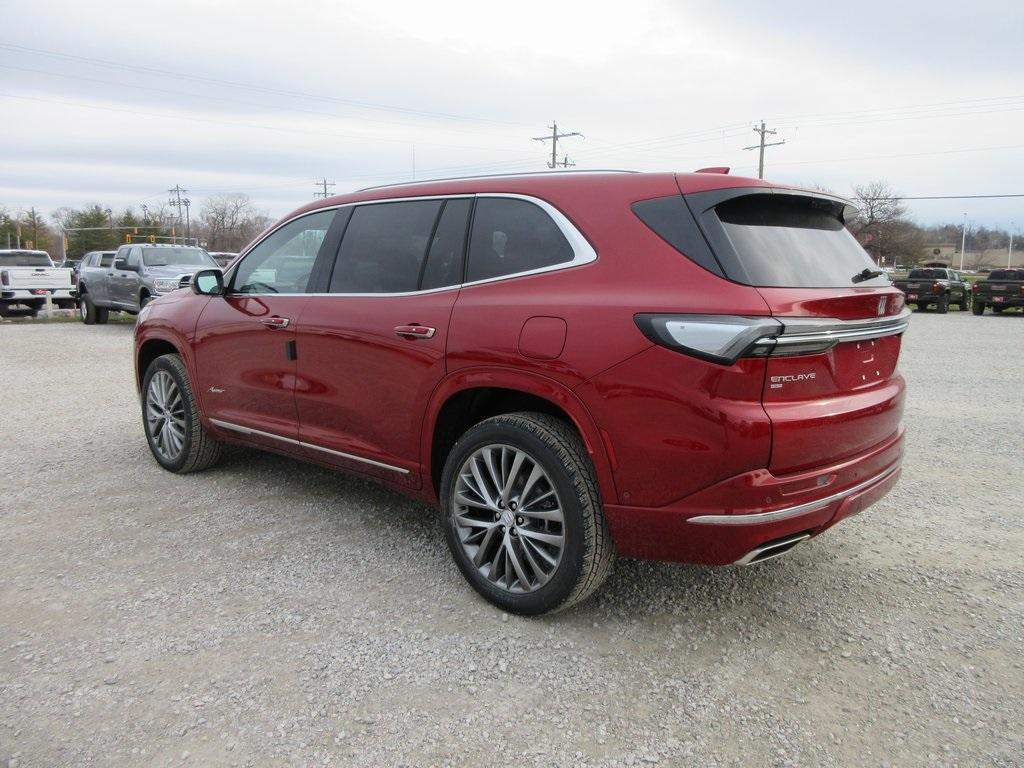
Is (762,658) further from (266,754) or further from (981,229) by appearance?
(981,229)

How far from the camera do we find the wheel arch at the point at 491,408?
286 cm

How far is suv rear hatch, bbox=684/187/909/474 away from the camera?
262cm

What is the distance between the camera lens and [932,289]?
92.3 feet

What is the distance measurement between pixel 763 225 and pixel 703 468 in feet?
3.26

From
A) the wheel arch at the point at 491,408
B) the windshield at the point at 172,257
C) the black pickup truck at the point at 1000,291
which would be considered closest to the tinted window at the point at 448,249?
the wheel arch at the point at 491,408

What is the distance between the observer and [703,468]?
2619 millimetres

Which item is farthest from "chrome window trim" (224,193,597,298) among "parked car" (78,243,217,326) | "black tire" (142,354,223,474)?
"parked car" (78,243,217,326)

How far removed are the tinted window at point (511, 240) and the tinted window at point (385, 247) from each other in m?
0.34

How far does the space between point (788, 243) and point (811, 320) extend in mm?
421

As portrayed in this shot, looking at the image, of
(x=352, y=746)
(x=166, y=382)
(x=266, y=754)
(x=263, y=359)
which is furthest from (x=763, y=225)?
(x=166, y=382)

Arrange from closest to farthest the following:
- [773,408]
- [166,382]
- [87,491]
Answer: [773,408]
[87,491]
[166,382]

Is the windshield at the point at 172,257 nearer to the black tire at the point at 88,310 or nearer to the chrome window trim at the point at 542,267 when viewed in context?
the black tire at the point at 88,310

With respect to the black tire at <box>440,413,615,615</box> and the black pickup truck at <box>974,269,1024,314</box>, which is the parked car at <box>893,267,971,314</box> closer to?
the black pickup truck at <box>974,269,1024,314</box>

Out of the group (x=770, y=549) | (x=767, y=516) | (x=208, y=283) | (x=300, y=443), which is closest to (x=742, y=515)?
(x=767, y=516)
